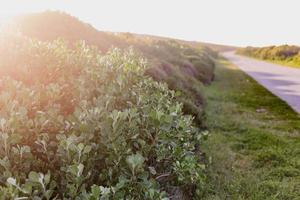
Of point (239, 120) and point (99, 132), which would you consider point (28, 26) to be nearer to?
point (239, 120)

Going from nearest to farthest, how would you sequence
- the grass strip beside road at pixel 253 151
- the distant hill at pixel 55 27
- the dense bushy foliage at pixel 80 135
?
1. the dense bushy foliage at pixel 80 135
2. the grass strip beside road at pixel 253 151
3. the distant hill at pixel 55 27

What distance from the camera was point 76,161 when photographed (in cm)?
313

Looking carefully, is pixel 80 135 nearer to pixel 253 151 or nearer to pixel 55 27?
pixel 253 151

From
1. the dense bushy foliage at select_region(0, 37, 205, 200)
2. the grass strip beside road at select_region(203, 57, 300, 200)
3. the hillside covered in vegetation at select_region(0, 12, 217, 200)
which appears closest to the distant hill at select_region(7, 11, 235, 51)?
the grass strip beside road at select_region(203, 57, 300, 200)

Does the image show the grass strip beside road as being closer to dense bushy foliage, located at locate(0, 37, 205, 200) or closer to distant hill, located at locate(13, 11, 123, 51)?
dense bushy foliage, located at locate(0, 37, 205, 200)

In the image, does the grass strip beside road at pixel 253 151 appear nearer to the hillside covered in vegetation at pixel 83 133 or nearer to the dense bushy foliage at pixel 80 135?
the hillside covered in vegetation at pixel 83 133

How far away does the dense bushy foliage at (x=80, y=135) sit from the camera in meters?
3.01

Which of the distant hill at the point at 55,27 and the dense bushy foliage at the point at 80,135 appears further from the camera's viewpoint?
the distant hill at the point at 55,27

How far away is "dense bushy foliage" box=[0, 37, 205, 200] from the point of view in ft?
9.89

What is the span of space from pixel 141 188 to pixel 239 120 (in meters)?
10.4

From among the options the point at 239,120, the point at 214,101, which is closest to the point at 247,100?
the point at 214,101

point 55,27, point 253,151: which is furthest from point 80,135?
point 55,27

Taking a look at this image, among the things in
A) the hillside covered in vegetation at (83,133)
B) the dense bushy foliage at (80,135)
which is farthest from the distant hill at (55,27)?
the dense bushy foliage at (80,135)

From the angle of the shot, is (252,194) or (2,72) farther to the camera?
(252,194)
